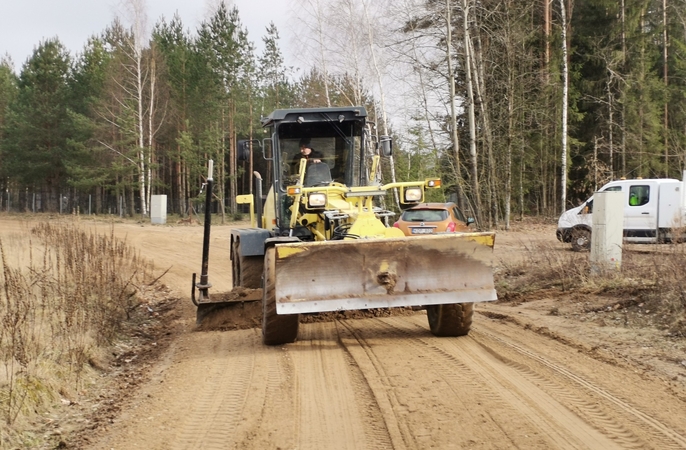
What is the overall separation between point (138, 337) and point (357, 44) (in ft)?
82.6

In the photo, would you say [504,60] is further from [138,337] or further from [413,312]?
[138,337]

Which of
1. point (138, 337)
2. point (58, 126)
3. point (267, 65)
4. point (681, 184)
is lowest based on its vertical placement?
point (138, 337)

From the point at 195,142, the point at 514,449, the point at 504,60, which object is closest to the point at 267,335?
the point at 514,449

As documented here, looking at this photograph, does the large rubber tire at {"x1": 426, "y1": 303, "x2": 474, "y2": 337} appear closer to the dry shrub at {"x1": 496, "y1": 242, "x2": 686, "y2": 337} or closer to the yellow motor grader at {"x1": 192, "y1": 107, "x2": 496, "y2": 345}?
the yellow motor grader at {"x1": 192, "y1": 107, "x2": 496, "y2": 345}

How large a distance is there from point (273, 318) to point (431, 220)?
379 inches

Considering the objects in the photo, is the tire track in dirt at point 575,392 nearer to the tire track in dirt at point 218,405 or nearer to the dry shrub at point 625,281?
the tire track in dirt at point 218,405

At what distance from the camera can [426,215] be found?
17.1 m

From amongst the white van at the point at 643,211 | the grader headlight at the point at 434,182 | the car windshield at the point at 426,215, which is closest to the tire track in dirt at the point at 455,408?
the grader headlight at the point at 434,182

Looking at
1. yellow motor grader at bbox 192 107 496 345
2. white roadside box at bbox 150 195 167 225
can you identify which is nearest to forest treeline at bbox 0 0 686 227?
white roadside box at bbox 150 195 167 225

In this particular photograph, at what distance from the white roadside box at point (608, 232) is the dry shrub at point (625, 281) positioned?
0.21m

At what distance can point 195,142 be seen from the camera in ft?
150

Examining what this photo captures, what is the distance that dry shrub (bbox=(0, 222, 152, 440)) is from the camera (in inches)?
239

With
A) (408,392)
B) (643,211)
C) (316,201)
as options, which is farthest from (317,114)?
(643,211)

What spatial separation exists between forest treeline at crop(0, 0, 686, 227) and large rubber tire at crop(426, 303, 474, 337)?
54.9 ft
